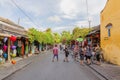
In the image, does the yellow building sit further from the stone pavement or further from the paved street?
the paved street

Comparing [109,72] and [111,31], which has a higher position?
[111,31]

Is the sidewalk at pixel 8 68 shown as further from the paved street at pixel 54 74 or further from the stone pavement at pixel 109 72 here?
the stone pavement at pixel 109 72

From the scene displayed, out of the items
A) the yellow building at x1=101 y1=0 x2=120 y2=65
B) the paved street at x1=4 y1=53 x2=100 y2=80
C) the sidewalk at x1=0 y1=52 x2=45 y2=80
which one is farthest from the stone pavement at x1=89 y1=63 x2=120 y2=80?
the sidewalk at x1=0 y1=52 x2=45 y2=80

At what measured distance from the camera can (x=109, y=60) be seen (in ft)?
73.8

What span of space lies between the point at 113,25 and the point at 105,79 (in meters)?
9.43

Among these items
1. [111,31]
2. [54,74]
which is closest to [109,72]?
[54,74]

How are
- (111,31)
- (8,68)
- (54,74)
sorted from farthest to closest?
1. (111,31)
2. (8,68)
3. (54,74)

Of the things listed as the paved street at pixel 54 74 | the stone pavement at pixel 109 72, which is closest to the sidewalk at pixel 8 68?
the paved street at pixel 54 74

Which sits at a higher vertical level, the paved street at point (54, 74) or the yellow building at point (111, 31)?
the yellow building at point (111, 31)

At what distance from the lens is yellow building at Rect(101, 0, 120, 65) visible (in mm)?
20156

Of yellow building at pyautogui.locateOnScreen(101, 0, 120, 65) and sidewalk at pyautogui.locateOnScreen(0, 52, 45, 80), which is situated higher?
yellow building at pyautogui.locateOnScreen(101, 0, 120, 65)

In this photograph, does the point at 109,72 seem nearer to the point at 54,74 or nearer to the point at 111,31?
the point at 54,74

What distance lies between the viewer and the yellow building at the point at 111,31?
20156mm

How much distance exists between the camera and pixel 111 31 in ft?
71.8
